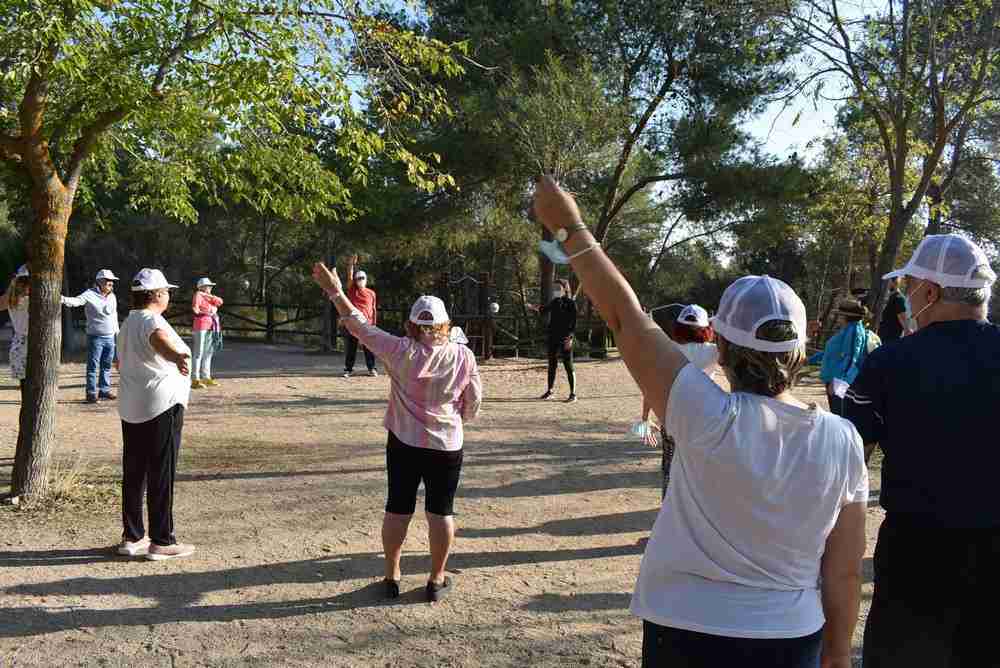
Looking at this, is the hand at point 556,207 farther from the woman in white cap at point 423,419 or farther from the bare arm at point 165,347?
the bare arm at point 165,347

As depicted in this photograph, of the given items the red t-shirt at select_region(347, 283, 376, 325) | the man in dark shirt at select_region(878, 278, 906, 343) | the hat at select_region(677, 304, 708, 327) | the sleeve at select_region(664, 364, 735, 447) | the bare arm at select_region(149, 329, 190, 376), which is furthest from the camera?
the red t-shirt at select_region(347, 283, 376, 325)

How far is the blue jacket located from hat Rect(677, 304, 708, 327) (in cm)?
223

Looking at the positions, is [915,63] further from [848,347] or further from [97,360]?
[97,360]

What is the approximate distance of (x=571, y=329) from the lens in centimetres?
1158

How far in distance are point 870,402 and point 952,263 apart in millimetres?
512

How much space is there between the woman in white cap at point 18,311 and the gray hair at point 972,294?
7.53 metres

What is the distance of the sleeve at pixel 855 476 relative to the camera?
6.38 ft

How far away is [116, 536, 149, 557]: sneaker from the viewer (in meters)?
5.00

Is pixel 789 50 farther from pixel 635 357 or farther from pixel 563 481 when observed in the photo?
pixel 635 357

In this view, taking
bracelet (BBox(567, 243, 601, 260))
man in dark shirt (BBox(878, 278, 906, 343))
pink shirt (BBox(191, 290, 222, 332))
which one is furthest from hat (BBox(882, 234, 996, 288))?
pink shirt (BBox(191, 290, 222, 332))

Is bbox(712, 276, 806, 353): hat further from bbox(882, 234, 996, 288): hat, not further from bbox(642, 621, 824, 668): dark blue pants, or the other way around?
bbox(882, 234, 996, 288): hat

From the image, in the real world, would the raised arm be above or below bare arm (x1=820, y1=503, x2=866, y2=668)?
above

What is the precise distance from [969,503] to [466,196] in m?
16.1

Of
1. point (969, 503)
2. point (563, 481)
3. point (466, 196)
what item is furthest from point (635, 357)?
point (466, 196)
